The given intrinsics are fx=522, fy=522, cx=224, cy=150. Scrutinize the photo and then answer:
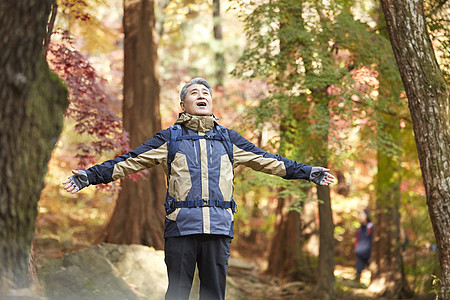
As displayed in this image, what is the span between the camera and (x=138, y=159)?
3.62 metres

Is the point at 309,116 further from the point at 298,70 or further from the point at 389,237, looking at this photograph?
the point at 389,237

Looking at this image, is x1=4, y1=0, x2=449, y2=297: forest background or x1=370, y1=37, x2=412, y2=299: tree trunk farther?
x1=370, y1=37, x2=412, y2=299: tree trunk

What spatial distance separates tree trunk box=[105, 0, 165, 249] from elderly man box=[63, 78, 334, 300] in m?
4.66

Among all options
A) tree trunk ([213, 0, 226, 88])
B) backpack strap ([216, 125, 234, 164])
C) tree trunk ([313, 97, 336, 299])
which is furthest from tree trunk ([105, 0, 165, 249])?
tree trunk ([213, 0, 226, 88])

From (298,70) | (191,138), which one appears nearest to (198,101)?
(191,138)

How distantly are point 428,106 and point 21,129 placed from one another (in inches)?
147

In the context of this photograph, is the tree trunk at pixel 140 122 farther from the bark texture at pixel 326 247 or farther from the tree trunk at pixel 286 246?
the tree trunk at pixel 286 246

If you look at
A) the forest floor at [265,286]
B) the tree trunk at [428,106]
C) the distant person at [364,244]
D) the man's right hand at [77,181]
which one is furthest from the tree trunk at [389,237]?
the man's right hand at [77,181]

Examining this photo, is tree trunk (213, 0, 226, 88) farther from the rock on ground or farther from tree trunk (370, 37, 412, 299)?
the rock on ground

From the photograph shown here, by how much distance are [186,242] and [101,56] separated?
1583 centimetres

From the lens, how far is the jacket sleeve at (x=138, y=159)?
11.6 ft

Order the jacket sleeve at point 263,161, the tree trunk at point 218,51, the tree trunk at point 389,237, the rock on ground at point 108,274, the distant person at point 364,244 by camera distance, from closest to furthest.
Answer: the jacket sleeve at point 263,161 < the rock on ground at point 108,274 < the tree trunk at point 389,237 < the distant person at point 364,244 < the tree trunk at point 218,51

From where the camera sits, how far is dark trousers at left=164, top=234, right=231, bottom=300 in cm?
349

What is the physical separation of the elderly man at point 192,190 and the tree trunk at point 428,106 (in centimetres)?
229
